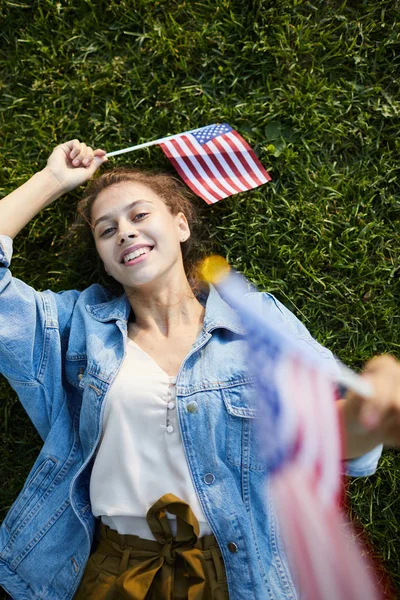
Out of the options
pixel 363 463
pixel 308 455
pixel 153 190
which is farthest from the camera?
pixel 153 190

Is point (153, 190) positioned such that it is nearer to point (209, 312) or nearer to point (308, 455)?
point (209, 312)

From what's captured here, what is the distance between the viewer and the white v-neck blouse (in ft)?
8.45

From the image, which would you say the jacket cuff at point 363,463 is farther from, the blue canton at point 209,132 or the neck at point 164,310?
the blue canton at point 209,132

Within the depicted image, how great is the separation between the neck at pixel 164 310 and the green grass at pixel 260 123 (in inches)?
19.3

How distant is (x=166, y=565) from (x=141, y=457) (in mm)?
→ 476

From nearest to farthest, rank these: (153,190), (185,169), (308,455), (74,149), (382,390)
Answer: (382,390) → (308,455) → (153,190) → (74,149) → (185,169)

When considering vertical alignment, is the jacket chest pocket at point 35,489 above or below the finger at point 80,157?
below

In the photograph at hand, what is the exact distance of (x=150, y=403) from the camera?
2.60 metres

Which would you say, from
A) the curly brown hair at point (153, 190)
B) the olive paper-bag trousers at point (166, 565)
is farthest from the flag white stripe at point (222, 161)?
the olive paper-bag trousers at point (166, 565)

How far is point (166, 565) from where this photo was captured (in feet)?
8.41

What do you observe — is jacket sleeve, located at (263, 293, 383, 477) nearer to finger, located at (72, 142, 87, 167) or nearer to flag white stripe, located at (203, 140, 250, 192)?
flag white stripe, located at (203, 140, 250, 192)

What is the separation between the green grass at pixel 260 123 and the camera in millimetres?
3271

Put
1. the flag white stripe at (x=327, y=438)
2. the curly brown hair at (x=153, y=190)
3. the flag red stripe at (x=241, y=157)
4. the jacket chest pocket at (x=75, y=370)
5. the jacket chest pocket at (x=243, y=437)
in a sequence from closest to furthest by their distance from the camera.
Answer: the flag white stripe at (x=327, y=438) < the jacket chest pocket at (x=243, y=437) < the jacket chest pocket at (x=75, y=370) < the curly brown hair at (x=153, y=190) < the flag red stripe at (x=241, y=157)

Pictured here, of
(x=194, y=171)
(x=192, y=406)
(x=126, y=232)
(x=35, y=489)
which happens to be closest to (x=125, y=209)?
(x=126, y=232)
